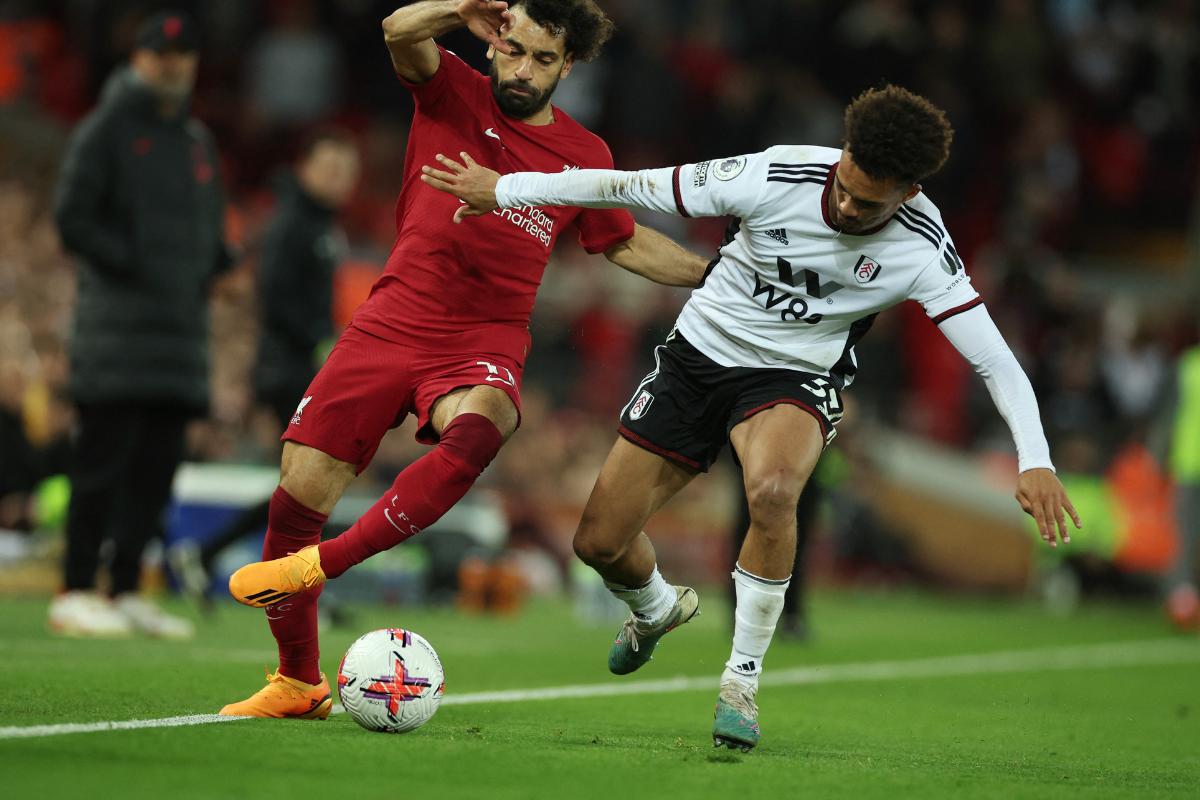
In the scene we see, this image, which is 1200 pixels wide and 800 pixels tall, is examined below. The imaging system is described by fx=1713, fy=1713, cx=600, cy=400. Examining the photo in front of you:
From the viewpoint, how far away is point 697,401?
6129 mm

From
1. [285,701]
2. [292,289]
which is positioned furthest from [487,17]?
→ [292,289]

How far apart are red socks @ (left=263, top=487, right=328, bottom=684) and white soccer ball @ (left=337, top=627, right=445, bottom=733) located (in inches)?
11.9

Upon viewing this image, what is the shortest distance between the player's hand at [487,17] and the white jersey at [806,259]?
78 cm

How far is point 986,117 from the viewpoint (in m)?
21.3

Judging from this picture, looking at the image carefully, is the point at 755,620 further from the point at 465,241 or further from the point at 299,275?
the point at 299,275

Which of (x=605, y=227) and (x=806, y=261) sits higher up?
(x=806, y=261)

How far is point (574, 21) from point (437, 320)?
3.77 ft

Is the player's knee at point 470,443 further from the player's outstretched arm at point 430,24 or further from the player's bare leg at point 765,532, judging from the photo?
the player's outstretched arm at point 430,24

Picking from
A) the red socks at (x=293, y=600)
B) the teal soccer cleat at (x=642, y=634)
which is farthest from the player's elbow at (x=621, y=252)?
the red socks at (x=293, y=600)

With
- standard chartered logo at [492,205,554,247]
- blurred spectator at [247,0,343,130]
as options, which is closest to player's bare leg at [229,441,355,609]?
standard chartered logo at [492,205,554,247]

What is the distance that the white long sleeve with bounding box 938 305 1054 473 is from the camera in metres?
5.58

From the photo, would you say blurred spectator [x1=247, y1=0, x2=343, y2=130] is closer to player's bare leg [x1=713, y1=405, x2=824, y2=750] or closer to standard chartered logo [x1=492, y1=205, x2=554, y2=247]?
standard chartered logo [x1=492, y1=205, x2=554, y2=247]

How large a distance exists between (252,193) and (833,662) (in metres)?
9.32

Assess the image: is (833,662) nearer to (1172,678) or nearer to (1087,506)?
(1172,678)
